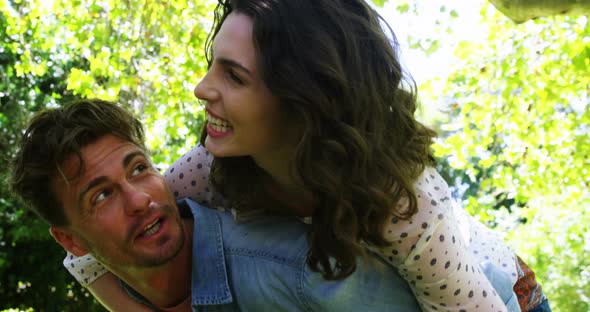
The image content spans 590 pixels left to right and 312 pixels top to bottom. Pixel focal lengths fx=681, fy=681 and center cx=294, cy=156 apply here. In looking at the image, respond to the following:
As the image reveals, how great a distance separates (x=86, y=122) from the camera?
7.38 feet

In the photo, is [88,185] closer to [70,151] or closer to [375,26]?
[70,151]

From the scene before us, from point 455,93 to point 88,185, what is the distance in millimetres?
Result: 4656

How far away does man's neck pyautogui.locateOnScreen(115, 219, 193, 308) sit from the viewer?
7.39 feet

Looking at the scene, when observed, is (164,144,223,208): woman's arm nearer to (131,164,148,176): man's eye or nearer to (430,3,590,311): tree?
(131,164,148,176): man's eye

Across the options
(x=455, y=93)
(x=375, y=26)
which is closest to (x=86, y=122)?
(x=375, y=26)

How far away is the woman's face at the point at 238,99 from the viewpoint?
1851mm

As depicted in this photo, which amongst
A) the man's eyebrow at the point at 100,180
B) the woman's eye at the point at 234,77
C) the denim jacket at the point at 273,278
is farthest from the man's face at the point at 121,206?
the woman's eye at the point at 234,77

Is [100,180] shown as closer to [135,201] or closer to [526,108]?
[135,201]

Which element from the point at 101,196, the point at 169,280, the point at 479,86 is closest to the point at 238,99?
the point at 101,196

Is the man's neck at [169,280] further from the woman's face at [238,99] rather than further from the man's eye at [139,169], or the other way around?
the woman's face at [238,99]

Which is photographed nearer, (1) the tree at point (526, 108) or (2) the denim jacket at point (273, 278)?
(2) the denim jacket at point (273, 278)

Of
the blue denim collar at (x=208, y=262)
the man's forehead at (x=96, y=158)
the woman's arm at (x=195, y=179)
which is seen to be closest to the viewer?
the blue denim collar at (x=208, y=262)

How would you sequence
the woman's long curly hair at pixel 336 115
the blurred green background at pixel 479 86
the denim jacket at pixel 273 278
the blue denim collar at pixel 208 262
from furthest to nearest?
the blurred green background at pixel 479 86 < the blue denim collar at pixel 208 262 < the denim jacket at pixel 273 278 < the woman's long curly hair at pixel 336 115

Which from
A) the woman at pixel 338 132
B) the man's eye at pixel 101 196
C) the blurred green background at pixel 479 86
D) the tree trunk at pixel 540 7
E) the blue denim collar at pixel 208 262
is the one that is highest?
the tree trunk at pixel 540 7
